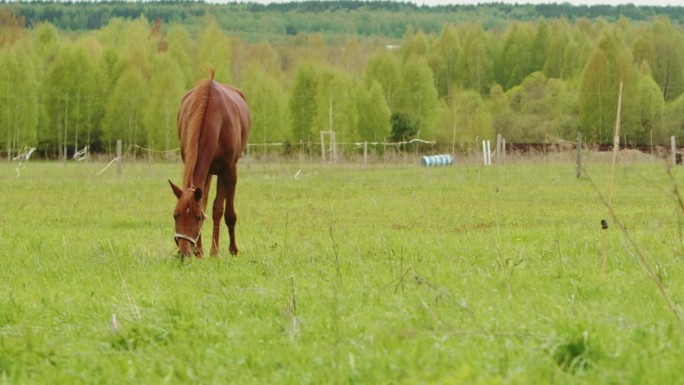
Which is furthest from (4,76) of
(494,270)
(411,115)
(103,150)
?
(494,270)

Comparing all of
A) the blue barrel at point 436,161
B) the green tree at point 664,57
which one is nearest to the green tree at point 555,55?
the green tree at point 664,57

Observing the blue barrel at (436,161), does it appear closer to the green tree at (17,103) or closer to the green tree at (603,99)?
the green tree at (603,99)

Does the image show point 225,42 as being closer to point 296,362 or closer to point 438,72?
point 438,72

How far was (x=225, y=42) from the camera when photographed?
8300 cm

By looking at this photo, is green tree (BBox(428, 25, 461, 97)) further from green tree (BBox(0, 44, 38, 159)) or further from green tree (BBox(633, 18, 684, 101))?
green tree (BBox(0, 44, 38, 159))

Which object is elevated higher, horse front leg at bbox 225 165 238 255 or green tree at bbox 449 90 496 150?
horse front leg at bbox 225 165 238 255

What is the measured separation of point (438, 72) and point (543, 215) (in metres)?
83.6

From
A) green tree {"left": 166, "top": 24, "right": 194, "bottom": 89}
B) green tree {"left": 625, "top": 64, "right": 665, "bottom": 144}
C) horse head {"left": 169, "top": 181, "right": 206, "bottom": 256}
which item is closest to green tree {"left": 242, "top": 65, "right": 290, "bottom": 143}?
green tree {"left": 166, "top": 24, "right": 194, "bottom": 89}

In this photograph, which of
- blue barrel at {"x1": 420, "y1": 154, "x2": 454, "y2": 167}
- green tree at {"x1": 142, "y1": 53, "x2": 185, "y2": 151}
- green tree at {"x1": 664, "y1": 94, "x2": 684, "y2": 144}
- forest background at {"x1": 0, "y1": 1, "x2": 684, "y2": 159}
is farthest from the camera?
green tree at {"x1": 664, "y1": 94, "x2": 684, "y2": 144}

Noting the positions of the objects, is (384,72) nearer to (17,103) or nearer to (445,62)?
(445,62)

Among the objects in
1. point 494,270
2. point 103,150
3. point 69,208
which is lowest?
point 103,150

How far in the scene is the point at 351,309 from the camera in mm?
6340

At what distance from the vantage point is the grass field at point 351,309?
187 inches

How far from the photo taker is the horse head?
10621mm
